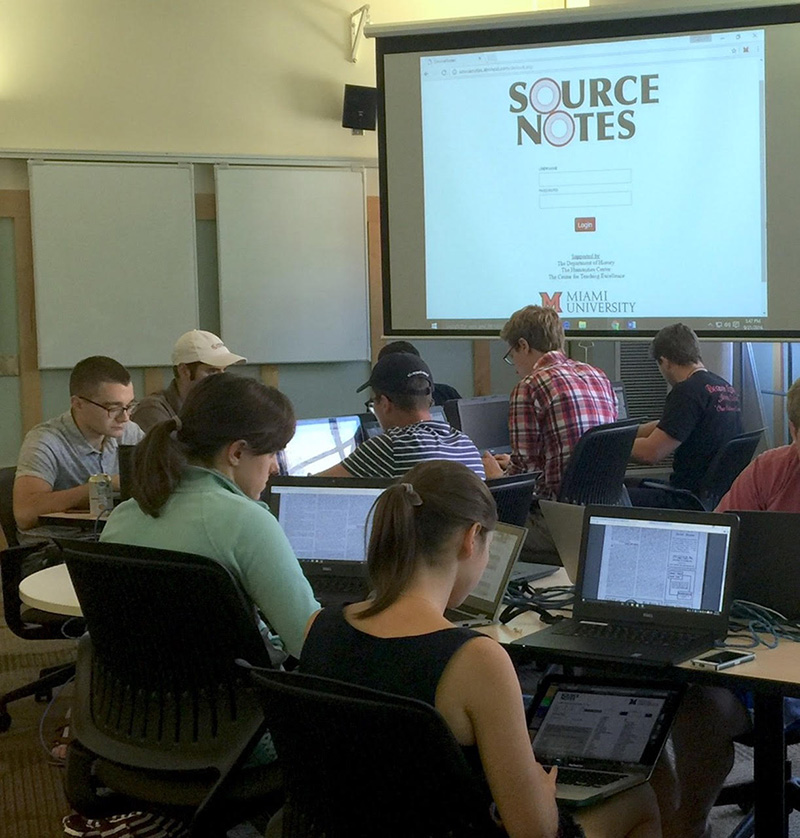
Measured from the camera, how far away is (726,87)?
16.3 ft

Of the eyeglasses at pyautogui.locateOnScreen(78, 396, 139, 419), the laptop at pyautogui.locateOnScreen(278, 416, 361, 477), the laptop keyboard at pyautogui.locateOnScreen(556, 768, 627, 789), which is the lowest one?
the laptop keyboard at pyautogui.locateOnScreen(556, 768, 627, 789)

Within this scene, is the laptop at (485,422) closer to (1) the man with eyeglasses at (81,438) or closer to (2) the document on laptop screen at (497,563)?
(1) the man with eyeglasses at (81,438)

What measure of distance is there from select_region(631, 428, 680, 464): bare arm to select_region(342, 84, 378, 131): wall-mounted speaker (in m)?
2.83

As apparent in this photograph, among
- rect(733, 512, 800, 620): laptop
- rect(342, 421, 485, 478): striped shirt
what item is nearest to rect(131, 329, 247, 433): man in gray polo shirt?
rect(342, 421, 485, 478): striped shirt

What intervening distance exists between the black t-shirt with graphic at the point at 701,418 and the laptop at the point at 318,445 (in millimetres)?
1722

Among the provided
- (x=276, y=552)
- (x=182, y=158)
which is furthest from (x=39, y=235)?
(x=276, y=552)

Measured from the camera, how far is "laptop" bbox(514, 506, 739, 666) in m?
2.34

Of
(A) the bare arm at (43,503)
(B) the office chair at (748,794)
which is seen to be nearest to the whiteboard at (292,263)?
(A) the bare arm at (43,503)

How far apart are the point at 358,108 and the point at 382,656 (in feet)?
18.6

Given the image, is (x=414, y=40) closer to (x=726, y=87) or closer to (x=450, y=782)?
(x=726, y=87)

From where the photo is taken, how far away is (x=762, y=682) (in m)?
2.12

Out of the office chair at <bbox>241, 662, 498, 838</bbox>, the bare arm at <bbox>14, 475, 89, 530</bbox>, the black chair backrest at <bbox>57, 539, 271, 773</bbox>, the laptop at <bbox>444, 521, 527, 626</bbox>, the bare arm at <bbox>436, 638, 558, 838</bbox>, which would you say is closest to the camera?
the office chair at <bbox>241, 662, 498, 838</bbox>

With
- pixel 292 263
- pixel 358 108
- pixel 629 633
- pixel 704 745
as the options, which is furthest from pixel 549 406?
pixel 358 108

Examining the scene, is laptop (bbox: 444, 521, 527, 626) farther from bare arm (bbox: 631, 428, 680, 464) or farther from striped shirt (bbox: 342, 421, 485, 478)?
bare arm (bbox: 631, 428, 680, 464)
